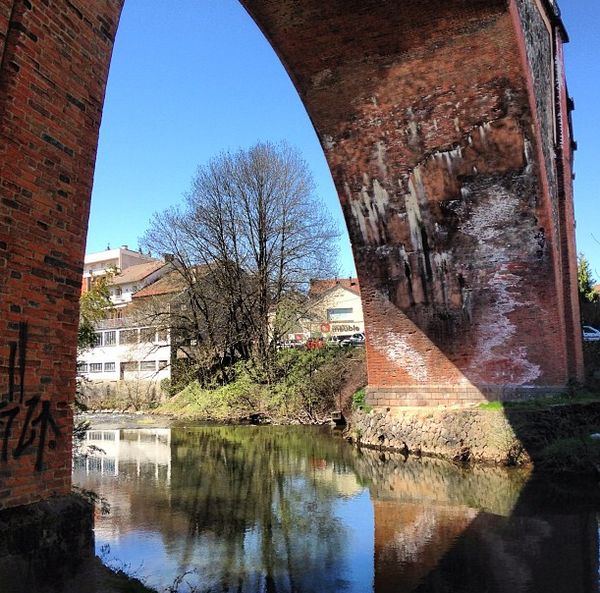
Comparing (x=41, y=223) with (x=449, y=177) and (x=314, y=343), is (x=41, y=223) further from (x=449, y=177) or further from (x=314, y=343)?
(x=314, y=343)

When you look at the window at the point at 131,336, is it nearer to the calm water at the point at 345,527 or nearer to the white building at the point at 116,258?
the calm water at the point at 345,527

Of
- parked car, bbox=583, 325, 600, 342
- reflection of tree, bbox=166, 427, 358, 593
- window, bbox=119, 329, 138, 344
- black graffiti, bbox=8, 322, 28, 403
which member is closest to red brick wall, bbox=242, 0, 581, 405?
reflection of tree, bbox=166, 427, 358, 593

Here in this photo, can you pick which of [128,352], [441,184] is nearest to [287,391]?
[441,184]

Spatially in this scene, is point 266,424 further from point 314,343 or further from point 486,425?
point 486,425

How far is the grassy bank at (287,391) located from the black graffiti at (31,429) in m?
12.7

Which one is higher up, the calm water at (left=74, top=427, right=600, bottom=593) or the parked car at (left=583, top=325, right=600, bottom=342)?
the parked car at (left=583, top=325, right=600, bottom=342)

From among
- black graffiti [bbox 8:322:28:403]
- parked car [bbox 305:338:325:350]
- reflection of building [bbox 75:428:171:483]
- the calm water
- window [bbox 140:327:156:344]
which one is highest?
window [bbox 140:327:156:344]

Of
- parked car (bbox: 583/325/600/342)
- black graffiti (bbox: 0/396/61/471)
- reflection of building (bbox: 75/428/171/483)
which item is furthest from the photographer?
parked car (bbox: 583/325/600/342)

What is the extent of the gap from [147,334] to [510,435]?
1834 cm

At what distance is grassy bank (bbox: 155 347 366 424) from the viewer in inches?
682

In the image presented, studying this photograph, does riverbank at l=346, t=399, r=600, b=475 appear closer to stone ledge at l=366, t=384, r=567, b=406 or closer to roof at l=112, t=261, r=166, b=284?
stone ledge at l=366, t=384, r=567, b=406

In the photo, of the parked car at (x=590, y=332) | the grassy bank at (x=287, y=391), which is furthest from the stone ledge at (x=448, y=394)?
the parked car at (x=590, y=332)

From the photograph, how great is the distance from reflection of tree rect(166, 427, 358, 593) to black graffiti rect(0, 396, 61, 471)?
206 centimetres

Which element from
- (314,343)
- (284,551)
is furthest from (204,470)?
(314,343)
